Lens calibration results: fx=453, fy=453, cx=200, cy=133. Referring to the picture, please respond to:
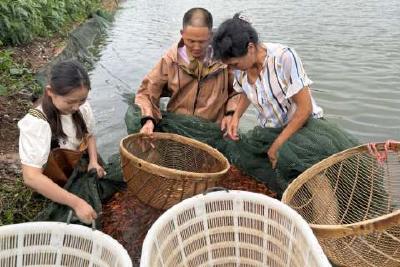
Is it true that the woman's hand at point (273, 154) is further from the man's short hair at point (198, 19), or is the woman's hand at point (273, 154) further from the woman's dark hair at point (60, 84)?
the woman's dark hair at point (60, 84)

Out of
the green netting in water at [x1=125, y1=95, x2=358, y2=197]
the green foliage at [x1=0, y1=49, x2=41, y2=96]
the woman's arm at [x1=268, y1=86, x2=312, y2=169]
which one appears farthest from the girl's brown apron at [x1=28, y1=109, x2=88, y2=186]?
the green foliage at [x1=0, y1=49, x2=41, y2=96]

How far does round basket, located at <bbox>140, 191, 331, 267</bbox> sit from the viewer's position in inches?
68.6

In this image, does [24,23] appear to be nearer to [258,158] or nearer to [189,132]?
[189,132]

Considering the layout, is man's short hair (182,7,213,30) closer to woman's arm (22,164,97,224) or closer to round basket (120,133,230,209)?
round basket (120,133,230,209)

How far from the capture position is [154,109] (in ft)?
11.7

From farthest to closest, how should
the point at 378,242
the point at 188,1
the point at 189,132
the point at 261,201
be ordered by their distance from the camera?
the point at 188,1
the point at 189,132
the point at 378,242
the point at 261,201

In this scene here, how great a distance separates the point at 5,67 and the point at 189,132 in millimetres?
3508

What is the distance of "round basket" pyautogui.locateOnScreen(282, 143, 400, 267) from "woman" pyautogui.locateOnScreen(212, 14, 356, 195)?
224 mm

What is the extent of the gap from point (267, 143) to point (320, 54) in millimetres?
5212

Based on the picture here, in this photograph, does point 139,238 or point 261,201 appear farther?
point 139,238

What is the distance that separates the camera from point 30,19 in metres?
7.88

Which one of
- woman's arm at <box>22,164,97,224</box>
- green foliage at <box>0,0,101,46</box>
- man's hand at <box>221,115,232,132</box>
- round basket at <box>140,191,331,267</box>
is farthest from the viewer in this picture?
green foliage at <box>0,0,101,46</box>

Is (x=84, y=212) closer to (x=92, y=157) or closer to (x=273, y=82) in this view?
(x=92, y=157)

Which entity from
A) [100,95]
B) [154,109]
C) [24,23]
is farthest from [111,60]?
[154,109]
